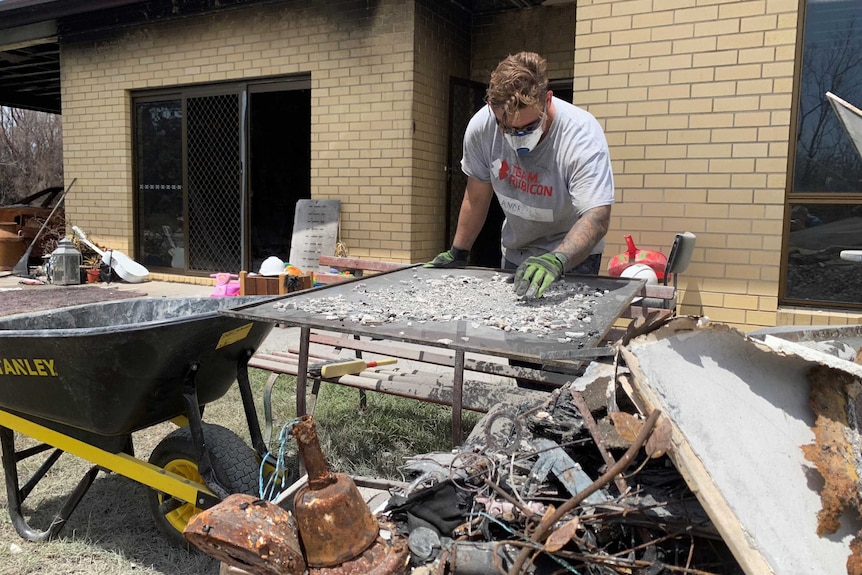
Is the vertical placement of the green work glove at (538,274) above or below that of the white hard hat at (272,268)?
above

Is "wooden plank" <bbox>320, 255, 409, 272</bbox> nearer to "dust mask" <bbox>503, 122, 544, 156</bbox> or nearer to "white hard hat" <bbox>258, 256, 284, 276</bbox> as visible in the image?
"white hard hat" <bbox>258, 256, 284, 276</bbox>

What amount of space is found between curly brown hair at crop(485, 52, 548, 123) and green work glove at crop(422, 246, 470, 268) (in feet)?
2.88

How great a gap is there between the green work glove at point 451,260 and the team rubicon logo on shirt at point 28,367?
1.84 meters

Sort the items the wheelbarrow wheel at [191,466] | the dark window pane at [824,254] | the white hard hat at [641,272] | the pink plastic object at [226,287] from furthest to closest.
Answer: the pink plastic object at [226,287], the dark window pane at [824,254], the white hard hat at [641,272], the wheelbarrow wheel at [191,466]

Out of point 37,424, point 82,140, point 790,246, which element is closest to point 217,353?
point 37,424

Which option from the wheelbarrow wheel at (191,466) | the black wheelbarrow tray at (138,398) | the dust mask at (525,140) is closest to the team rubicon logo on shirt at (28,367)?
the black wheelbarrow tray at (138,398)

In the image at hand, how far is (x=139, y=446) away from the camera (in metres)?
3.49

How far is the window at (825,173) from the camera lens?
4.43 m

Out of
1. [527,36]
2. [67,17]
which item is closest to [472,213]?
[527,36]

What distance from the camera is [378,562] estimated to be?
Answer: 1530 millimetres

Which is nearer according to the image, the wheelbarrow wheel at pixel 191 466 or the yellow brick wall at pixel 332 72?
the wheelbarrow wheel at pixel 191 466

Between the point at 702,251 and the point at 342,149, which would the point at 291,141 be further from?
the point at 702,251

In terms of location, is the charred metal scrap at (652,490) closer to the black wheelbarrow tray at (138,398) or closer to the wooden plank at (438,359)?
the black wheelbarrow tray at (138,398)

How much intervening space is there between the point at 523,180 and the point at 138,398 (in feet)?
6.57
